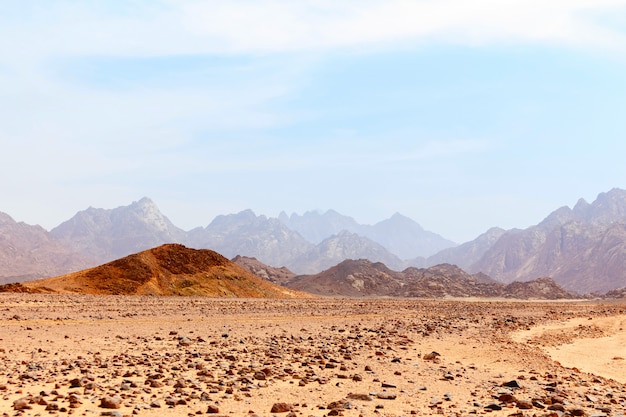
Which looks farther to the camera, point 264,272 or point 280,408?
point 264,272

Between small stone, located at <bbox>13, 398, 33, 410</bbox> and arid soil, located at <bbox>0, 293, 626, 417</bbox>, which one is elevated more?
small stone, located at <bbox>13, 398, 33, 410</bbox>

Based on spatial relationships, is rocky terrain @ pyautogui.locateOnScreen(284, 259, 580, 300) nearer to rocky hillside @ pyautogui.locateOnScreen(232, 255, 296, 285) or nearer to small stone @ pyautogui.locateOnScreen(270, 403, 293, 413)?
rocky hillside @ pyautogui.locateOnScreen(232, 255, 296, 285)

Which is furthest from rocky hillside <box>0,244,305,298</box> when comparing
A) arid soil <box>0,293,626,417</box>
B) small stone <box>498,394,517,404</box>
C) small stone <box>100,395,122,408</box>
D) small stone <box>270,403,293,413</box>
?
small stone <box>498,394,517,404</box>

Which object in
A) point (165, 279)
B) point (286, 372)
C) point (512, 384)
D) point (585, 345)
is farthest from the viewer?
point (165, 279)

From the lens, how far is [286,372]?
51.7 ft

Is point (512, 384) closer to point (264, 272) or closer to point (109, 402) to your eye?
point (109, 402)

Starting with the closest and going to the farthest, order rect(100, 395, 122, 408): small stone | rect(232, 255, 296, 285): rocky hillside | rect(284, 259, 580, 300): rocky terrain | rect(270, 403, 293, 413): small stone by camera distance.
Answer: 1. rect(100, 395, 122, 408): small stone
2. rect(270, 403, 293, 413): small stone
3. rect(284, 259, 580, 300): rocky terrain
4. rect(232, 255, 296, 285): rocky hillside

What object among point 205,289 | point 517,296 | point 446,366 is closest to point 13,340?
point 446,366

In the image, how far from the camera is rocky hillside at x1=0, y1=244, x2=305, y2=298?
A: 63.0 m

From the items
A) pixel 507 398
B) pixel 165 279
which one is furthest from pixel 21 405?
pixel 165 279

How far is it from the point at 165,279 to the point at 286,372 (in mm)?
56749

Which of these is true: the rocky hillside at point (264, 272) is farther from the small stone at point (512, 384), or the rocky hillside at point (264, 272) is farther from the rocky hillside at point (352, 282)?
the small stone at point (512, 384)

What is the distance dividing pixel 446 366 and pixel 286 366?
5.13m

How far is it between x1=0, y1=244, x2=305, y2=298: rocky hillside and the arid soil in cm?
3414
